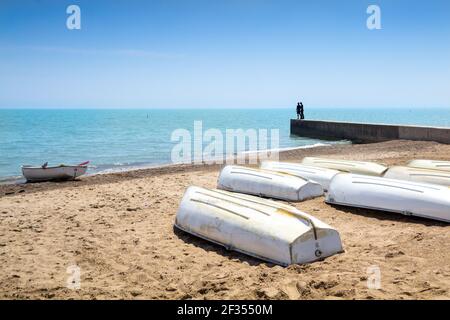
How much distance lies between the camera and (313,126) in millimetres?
29625

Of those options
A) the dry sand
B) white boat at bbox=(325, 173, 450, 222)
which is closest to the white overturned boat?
the dry sand

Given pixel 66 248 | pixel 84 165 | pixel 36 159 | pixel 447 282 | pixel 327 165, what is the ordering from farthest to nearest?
pixel 36 159, pixel 84 165, pixel 327 165, pixel 66 248, pixel 447 282

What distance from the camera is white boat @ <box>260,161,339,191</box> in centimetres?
862

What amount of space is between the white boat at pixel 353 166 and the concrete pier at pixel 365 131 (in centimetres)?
1011

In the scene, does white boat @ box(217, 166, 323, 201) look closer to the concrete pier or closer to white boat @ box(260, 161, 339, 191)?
white boat @ box(260, 161, 339, 191)

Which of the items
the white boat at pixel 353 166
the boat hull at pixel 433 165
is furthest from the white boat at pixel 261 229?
the boat hull at pixel 433 165

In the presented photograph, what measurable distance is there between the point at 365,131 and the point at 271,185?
17.7 meters

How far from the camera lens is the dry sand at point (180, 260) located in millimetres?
4117

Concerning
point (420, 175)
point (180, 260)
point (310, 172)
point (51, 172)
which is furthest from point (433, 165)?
point (51, 172)

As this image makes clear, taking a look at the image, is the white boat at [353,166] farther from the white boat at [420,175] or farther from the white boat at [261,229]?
the white boat at [261,229]

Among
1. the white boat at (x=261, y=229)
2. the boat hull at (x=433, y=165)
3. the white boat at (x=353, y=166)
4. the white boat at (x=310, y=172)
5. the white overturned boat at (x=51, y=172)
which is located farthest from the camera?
the white overturned boat at (x=51, y=172)
